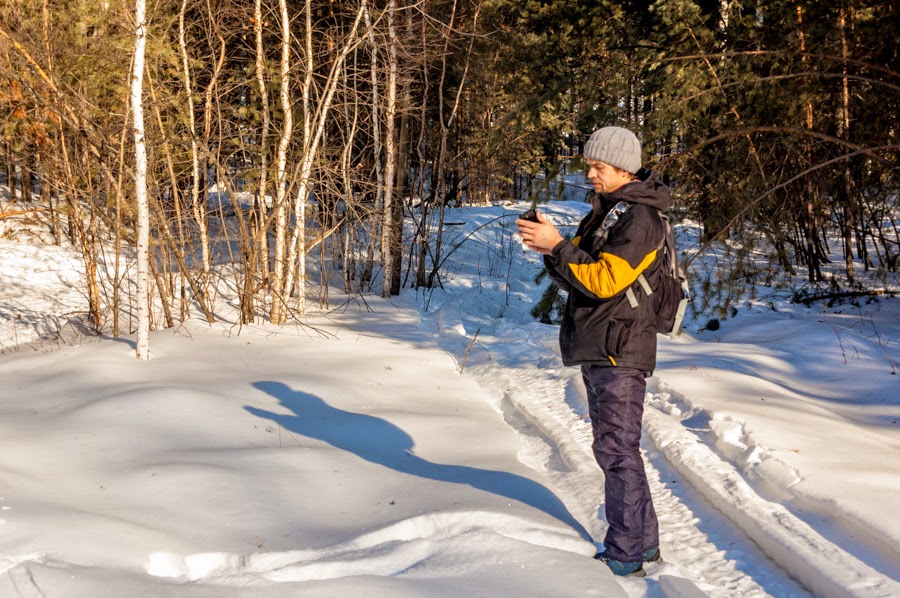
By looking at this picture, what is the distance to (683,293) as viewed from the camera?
3.59 meters

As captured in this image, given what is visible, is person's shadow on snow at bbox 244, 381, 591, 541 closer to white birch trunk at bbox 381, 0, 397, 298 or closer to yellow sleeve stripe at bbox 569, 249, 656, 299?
yellow sleeve stripe at bbox 569, 249, 656, 299

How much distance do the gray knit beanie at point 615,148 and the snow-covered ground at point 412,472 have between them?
5.74ft

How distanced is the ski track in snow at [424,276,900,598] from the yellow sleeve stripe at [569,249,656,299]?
1272 millimetres

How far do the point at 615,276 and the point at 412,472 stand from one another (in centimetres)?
201

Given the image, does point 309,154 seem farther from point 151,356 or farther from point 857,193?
point 857,193

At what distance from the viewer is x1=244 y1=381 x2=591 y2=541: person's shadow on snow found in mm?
4418

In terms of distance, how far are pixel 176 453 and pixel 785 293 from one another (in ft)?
40.0

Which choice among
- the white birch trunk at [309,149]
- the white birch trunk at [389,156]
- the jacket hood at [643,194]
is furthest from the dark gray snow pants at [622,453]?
the white birch trunk at [389,156]

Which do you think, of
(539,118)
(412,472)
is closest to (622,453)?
(412,472)

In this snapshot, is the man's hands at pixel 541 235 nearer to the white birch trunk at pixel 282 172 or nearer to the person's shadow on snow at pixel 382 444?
the person's shadow on snow at pixel 382 444

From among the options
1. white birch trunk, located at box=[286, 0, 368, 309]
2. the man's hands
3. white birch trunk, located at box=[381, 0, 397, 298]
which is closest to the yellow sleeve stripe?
the man's hands

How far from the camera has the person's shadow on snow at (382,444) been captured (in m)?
4.42

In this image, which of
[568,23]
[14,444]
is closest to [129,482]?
[14,444]

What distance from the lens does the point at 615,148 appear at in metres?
3.44
